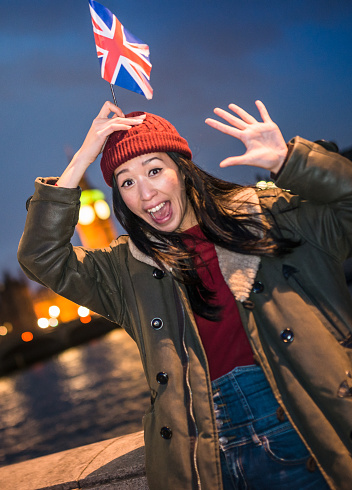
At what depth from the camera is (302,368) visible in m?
2.09

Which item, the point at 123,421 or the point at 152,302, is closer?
the point at 152,302

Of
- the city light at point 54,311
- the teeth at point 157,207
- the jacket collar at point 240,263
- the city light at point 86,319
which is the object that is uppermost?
the city light at point 54,311

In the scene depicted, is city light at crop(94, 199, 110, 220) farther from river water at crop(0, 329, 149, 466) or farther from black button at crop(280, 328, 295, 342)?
black button at crop(280, 328, 295, 342)

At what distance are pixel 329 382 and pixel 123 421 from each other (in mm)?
17415

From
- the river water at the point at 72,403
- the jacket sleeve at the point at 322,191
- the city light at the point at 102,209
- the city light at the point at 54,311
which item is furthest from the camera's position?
the city light at the point at 54,311

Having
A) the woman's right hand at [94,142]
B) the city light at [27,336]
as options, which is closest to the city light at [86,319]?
the city light at [27,336]

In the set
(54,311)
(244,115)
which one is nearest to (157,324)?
(244,115)

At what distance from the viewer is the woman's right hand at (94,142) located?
8.59 ft

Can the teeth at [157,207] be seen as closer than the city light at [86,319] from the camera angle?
Yes

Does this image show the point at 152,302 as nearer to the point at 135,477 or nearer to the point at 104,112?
the point at 104,112

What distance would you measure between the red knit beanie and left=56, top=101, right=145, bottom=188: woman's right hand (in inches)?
1.9

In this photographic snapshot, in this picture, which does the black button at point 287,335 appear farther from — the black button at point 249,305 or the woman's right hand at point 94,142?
the woman's right hand at point 94,142

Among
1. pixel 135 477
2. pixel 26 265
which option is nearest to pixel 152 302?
pixel 26 265

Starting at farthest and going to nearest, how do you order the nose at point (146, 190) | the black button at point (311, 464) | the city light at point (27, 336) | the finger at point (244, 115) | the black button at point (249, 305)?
the city light at point (27, 336) → the nose at point (146, 190) → the finger at point (244, 115) → the black button at point (249, 305) → the black button at point (311, 464)
